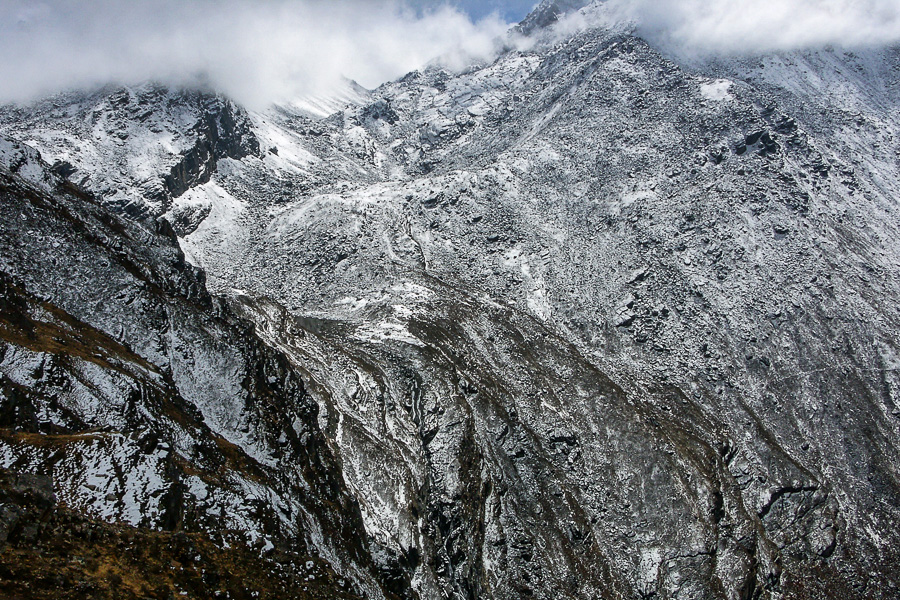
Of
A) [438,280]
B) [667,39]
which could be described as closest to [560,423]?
[438,280]

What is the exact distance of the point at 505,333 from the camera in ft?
345

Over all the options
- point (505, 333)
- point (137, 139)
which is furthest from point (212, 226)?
point (505, 333)

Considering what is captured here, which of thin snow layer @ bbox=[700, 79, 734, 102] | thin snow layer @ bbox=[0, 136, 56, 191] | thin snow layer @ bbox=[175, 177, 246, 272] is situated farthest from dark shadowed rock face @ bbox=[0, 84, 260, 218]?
thin snow layer @ bbox=[700, 79, 734, 102]

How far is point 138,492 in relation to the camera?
3067cm

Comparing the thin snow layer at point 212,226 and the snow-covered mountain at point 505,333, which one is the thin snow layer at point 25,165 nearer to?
the snow-covered mountain at point 505,333

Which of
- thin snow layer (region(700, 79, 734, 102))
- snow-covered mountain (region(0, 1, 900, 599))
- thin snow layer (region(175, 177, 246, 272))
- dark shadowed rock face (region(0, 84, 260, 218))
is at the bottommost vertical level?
snow-covered mountain (region(0, 1, 900, 599))

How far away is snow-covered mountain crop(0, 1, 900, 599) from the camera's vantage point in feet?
155

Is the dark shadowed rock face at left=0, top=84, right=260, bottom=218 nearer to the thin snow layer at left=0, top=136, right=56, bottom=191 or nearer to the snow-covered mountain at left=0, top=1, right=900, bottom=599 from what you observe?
the snow-covered mountain at left=0, top=1, right=900, bottom=599

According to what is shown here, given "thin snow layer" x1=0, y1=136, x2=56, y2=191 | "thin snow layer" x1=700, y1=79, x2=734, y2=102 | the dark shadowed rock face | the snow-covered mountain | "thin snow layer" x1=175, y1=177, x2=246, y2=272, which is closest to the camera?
the snow-covered mountain

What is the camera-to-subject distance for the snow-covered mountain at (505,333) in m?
47.3

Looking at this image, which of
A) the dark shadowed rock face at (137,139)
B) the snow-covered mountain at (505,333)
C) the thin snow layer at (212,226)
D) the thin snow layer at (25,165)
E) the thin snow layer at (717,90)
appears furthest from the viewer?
the thin snow layer at (717,90)

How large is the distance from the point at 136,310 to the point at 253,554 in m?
32.8

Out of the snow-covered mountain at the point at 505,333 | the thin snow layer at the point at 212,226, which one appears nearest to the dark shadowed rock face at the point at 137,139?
the snow-covered mountain at the point at 505,333

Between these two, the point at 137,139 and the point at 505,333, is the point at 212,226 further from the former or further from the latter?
the point at 505,333
